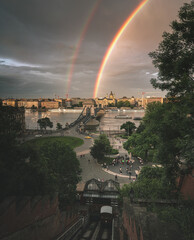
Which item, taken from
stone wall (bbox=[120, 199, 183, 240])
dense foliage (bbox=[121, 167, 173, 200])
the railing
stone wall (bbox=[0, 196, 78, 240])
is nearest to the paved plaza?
dense foliage (bbox=[121, 167, 173, 200])

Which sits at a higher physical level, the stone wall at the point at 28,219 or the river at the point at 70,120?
the stone wall at the point at 28,219

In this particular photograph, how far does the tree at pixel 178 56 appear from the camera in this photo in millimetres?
7086

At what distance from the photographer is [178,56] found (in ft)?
25.8

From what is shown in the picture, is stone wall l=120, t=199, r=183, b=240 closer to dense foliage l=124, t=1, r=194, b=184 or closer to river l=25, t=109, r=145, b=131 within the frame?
dense foliage l=124, t=1, r=194, b=184

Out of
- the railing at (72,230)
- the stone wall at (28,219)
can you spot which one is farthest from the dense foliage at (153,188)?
the stone wall at (28,219)

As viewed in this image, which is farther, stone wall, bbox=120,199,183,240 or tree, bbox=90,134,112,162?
tree, bbox=90,134,112,162

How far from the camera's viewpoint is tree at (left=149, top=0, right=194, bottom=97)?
7.09 meters

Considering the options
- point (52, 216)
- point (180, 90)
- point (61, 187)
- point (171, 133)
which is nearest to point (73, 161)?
point (61, 187)

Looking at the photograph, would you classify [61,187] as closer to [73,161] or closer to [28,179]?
[73,161]

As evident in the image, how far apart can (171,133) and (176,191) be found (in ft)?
11.7

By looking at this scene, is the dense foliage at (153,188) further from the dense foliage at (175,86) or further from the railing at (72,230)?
the railing at (72,230)

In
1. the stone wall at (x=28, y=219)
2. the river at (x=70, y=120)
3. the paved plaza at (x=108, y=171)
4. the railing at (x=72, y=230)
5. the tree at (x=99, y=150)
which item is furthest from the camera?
the river at (x=70, y=120)

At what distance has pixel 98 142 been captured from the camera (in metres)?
25.6

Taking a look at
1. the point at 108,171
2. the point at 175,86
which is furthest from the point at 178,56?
the point at 108,171
